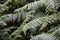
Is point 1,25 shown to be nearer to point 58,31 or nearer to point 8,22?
point 8,22

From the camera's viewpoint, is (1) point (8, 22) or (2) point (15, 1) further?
(2) point (15, 1)

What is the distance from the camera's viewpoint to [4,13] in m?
5.48

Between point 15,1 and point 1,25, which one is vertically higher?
point 15,1

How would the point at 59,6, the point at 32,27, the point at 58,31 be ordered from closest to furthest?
the point at 58,31
the point at 32,27
the point at 59,6

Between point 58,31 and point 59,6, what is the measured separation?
1042 millimetres

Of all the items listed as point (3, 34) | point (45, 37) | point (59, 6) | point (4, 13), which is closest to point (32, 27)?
point (45, 37)

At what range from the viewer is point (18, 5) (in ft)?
18.3

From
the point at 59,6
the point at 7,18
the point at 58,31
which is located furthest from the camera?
the point at 7,18

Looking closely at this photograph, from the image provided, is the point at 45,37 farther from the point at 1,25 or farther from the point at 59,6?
the point at 1,25

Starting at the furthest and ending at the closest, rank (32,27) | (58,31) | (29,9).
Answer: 1. (29,9)
2. (32,27)
3. (58,31)

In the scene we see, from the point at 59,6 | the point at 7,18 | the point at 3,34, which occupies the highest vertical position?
the point at 59,6

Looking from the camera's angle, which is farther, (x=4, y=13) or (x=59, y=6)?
(x=4, y=13)

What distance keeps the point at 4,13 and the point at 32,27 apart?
1.96m

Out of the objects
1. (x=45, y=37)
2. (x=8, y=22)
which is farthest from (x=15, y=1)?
(x=45, y=37)
